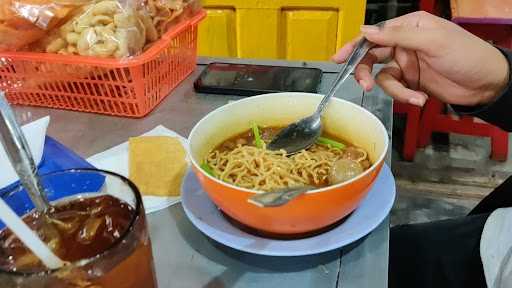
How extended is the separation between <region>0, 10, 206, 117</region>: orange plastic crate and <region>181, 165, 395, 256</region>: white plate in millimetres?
337

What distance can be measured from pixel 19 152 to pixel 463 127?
1971 millimetres

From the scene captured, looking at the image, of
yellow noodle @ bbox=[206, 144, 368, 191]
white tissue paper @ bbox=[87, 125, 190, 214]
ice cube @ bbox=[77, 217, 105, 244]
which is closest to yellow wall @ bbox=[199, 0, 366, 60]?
white tissue paper @ bbox=[87, 125, 190, 214]

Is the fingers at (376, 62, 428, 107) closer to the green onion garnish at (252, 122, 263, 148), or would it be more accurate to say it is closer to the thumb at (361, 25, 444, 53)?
the thumb at (361, 25, 444, 53)

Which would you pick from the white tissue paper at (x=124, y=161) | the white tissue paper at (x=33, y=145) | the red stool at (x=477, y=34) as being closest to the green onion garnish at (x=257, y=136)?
the white tissue paper at (x=124, y=161)

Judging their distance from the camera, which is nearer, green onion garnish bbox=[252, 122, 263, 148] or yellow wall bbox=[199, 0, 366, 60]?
green onion garnish bbox=[252, 122, 263, 148]

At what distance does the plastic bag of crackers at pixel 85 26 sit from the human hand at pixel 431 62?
0.37 metres

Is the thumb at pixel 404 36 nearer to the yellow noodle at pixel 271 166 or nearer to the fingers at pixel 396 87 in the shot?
the fingers at pixel 396 87

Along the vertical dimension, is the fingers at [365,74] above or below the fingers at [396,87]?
above

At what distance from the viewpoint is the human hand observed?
819 mm

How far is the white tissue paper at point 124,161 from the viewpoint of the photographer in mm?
794

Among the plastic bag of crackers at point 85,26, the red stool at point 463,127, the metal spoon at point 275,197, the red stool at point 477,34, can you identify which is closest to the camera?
the metal spoon at point 275,197

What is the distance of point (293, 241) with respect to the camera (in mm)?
661

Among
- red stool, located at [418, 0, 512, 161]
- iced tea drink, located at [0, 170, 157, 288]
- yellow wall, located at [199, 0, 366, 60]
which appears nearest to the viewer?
iced tea drink, located at [0, 170, 157, 288]

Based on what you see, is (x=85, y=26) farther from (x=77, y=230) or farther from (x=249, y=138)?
(x=77, y=230)
